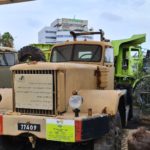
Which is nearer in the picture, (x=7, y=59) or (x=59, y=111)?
(x=59, y=111)

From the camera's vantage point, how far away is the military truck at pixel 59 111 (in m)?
6.18

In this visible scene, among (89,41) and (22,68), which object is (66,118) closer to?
(22,68)

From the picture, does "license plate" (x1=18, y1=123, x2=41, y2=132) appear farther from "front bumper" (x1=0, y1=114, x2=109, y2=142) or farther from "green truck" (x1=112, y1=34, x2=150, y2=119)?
"green truck" (x1=112, y1=34, x2=150, y2=119)

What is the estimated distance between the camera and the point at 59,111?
261 inches

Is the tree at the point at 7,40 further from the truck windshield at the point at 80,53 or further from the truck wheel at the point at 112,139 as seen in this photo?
the truck wheel at the point at 112,139

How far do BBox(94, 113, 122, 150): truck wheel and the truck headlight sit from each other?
668mm

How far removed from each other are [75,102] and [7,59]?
6.21 meters

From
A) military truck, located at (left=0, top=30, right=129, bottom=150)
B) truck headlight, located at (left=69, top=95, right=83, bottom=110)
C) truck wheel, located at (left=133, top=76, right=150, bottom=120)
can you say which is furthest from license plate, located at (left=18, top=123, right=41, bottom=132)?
truck wheel, located at (left=133, top=76, right=150, bottom=120)

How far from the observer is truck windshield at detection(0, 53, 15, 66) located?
12.1 metres

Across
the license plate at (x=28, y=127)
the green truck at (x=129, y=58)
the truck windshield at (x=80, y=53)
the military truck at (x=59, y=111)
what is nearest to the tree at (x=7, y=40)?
the green truck at (x=129, y=58)

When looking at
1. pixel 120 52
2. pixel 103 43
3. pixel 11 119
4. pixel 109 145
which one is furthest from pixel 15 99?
pixel 120 52

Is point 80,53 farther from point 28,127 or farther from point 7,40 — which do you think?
point 7,40

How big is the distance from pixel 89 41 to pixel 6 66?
4.31 m

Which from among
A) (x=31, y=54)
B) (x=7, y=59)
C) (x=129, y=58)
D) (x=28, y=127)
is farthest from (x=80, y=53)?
(x=129, y=58)
